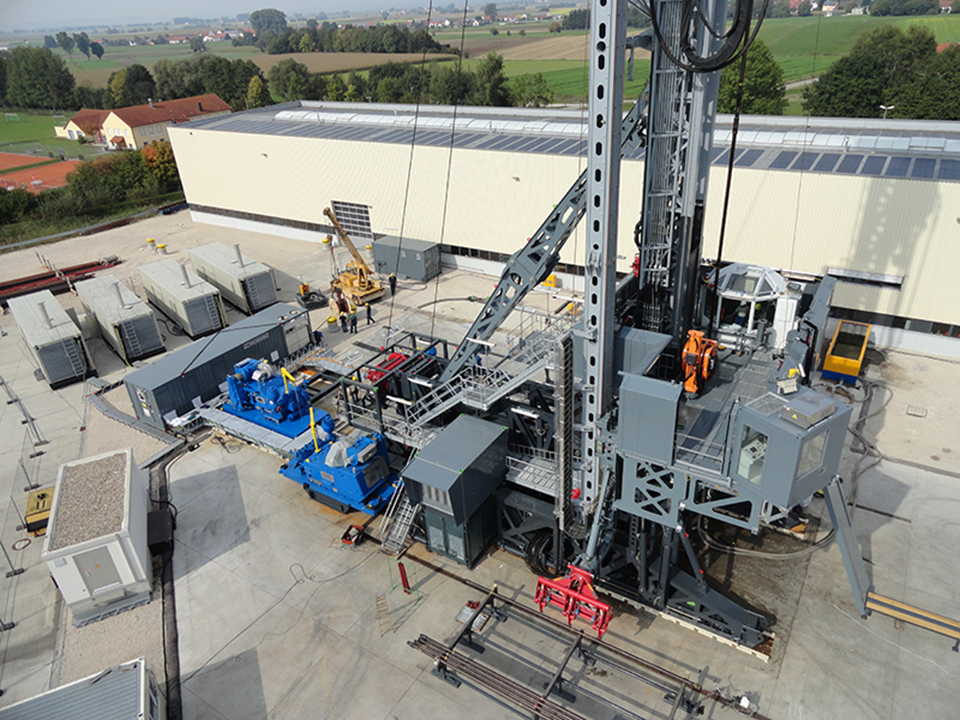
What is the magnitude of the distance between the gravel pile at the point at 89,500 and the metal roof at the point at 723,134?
56.6 feet

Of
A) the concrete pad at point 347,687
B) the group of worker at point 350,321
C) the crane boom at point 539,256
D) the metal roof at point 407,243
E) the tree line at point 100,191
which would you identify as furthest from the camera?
the tree line at point 100,191

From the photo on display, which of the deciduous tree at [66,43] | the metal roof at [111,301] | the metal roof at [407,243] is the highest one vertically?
the deciduous tree at [66,43]

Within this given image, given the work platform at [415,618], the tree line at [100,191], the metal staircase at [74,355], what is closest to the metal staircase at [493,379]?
the work platform at [415,618]

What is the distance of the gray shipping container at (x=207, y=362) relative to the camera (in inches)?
1021

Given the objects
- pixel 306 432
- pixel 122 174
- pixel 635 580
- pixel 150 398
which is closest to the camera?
pixel 635 580

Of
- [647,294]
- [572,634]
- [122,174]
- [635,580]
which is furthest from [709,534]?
[122,174]

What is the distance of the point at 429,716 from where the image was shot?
14.5 metres

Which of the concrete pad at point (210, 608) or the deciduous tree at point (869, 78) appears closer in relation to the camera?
the concrete pad at point (210, 608)

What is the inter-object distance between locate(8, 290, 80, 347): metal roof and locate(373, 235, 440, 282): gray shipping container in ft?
58.5

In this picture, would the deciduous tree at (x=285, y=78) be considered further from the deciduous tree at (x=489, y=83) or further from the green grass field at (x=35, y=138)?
the green grass field at (x=35, y=138)

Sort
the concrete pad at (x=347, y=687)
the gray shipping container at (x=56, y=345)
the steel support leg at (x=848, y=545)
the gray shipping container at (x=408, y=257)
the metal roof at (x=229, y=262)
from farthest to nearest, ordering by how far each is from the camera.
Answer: the gray shipping container at (x=408, y=257), the metal roof at (x=229, y=262), the gray shipping container at (x=56, y=345), the concrete pad at (x=347, y=687), the steel support leg at (x=848, y=545)

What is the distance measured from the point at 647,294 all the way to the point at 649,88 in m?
5.53

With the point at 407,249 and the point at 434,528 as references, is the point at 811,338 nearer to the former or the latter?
the point at 434,528

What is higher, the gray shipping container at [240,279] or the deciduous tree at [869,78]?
the deciduous tree at [869,78]
